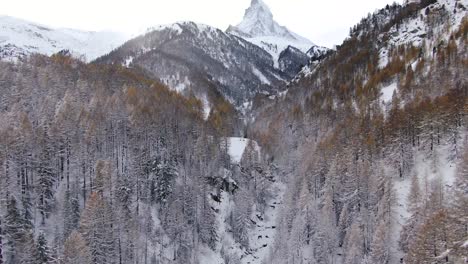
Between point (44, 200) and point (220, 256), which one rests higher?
point (44, 200)

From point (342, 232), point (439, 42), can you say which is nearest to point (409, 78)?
point (439, 42)

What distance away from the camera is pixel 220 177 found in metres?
127

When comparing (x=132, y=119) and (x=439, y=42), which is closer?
(x=132, y=119)

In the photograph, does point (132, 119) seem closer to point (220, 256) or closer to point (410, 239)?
point (220, 256)

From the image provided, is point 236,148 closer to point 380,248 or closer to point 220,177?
point 220,177

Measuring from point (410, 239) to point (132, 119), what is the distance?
77575mm

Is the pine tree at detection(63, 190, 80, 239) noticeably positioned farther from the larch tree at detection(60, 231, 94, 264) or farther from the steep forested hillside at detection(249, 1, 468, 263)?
the steep forested hillside at detection(249, 1, 468, 263)

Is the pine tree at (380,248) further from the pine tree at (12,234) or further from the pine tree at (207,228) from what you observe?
the pine tree at (12,234)

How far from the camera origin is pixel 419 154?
Answer: 10512 cm

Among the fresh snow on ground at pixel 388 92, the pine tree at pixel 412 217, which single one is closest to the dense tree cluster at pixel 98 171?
the pine tree at pixel 412 217

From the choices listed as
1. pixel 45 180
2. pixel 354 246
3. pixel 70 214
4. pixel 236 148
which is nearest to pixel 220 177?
pixel 236 148

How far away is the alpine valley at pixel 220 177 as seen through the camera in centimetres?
7475

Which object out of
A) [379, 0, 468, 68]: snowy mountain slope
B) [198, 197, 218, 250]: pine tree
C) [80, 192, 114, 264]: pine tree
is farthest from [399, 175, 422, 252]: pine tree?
[379, 0, 468, 68]: snowy mountain slope

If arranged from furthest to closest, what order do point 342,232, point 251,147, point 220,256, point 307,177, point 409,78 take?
point 409,78 → point 251,147 → point 307,177 → point 220,256 → point 342,232
